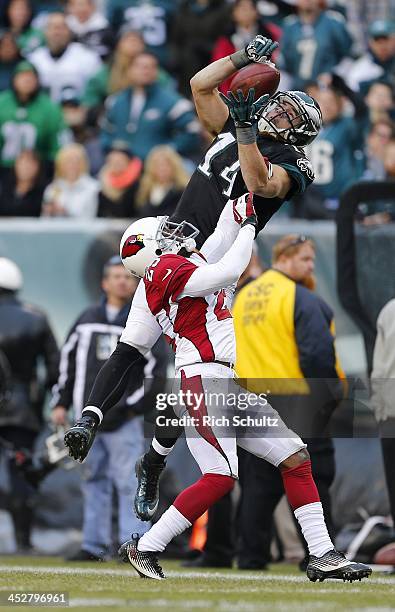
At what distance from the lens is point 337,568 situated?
6.83m

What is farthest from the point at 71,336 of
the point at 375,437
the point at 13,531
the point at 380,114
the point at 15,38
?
the point at 15,38

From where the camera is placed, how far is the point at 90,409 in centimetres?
702

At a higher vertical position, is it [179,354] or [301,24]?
[301,24]

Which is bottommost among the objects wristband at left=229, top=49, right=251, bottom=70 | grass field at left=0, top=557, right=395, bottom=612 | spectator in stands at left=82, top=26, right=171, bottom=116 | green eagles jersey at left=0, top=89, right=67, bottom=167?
grass field at left=0, top=557, right=395, bottom=612

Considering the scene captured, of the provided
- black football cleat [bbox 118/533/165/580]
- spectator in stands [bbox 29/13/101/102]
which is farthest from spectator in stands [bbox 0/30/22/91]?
black football cleat [bbox 118/533/165/580]

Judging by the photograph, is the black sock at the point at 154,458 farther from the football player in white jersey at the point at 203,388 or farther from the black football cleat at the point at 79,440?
the black football cleat at the point at 79,440

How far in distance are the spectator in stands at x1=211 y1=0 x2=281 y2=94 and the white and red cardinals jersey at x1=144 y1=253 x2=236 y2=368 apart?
7.05m

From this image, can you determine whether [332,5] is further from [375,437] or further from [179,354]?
[179,354]

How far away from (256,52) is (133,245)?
3.56 ft

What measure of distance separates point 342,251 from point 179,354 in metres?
3.00

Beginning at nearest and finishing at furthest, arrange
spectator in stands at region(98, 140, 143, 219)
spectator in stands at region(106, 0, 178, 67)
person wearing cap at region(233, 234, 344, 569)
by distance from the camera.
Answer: person wearing cap at region(233, 234, 344, 569) → spectator in stands at region(98, 140, 143, 219) → spectator in stands at region(106, 0, 178, 67)

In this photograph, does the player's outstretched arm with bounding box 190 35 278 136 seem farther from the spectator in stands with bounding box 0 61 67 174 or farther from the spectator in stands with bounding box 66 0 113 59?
the spectator in stands with bounding box 66 0 113 59

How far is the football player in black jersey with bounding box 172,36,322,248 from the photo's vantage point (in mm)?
7090

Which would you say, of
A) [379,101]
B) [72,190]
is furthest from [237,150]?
[379,101]
